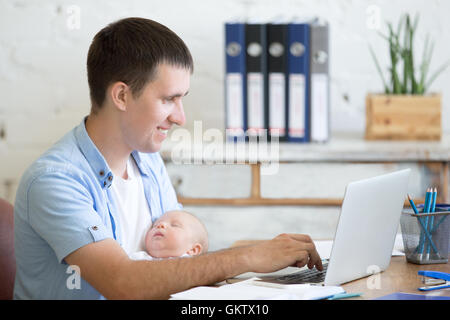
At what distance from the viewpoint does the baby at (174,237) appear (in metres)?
1.31

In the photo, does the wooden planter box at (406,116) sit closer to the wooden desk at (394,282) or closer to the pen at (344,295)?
the wooden desk at (394,282)

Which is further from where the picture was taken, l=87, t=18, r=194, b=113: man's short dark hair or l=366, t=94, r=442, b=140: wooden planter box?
l=366, t=94, r=442, b=140: wooden planter box

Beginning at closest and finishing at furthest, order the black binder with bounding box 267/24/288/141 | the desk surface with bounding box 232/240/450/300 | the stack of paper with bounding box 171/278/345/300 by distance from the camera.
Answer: the stack of paper with bounding box 171/278/345/300 < the desk surface with bounding box 232/240/450/300 < the black binder with bounding box 267/24/288/141

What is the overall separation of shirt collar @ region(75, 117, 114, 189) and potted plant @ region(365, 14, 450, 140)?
1123mm

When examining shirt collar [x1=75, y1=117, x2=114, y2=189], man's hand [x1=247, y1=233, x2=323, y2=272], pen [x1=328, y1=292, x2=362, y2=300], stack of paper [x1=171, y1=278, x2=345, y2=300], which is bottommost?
pen [x1=328, y1=292, x2=362, y2=300]

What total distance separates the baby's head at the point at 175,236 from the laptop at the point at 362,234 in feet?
0.75

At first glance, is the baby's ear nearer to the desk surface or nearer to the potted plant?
the desk surface

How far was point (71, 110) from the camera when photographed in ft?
7.82

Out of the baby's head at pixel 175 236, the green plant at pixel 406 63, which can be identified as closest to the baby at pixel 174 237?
the baby's head at pixel 175 236

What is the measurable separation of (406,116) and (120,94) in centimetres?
112

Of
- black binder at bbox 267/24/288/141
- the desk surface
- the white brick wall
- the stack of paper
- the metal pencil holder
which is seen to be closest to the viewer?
the stack of paper

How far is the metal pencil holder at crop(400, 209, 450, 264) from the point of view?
115 centimetres

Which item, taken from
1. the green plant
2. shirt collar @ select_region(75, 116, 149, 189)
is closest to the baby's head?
shirt collar @ select_region(75, 116, 149, 189)
